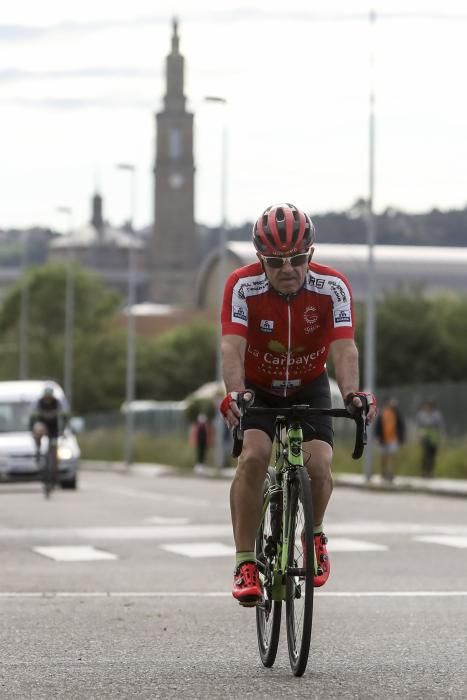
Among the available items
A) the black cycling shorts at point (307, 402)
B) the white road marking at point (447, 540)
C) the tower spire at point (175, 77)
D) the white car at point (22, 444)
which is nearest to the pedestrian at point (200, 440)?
the white car at point (22, 444)

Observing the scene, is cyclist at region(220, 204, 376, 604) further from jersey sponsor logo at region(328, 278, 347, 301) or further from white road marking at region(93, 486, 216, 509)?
white road marking at region(93, 486, 216, 509)

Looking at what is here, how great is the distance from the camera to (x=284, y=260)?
27.8 feet

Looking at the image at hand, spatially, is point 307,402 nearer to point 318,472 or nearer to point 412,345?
point 318,472

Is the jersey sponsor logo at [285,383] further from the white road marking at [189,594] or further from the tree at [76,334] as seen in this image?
the tree at [76,334]

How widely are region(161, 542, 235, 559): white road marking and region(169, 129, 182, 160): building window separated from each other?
6667 inches

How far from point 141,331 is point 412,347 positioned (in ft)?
228

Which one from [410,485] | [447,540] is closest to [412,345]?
[410,485]

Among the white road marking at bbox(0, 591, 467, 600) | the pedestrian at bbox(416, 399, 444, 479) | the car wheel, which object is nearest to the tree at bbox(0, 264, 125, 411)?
the pedestrian at bbox(416, 399, 444, 479)

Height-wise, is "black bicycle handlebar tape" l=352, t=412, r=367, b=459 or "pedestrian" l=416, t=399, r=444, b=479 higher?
"black bicycle handlebar tape" l=352, t=412, r=367, b=459

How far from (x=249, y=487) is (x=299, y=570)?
2.14 feet

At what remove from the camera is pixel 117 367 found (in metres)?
111

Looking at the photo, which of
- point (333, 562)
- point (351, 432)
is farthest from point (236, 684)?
point (351, 432)

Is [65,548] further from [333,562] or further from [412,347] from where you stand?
[412,347]

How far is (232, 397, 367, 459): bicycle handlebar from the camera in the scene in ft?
26.8
